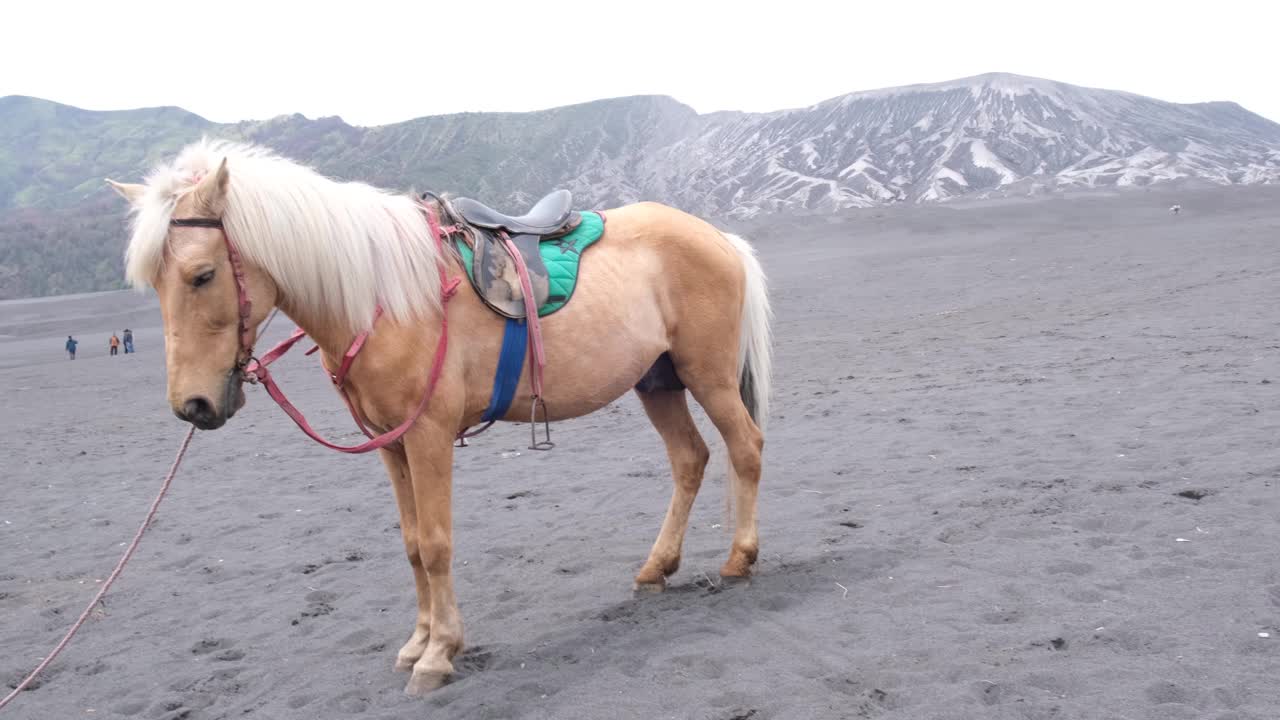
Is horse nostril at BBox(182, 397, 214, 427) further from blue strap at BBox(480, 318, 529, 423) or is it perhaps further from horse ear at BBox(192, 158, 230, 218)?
blue strap at BBox(480, 318, 529, 423)

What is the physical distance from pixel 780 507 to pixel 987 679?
272cm

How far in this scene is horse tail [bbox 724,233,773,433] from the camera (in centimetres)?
464

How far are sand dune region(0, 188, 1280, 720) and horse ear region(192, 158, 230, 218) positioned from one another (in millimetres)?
1983

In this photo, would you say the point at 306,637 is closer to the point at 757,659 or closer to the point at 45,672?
the point at 45,672

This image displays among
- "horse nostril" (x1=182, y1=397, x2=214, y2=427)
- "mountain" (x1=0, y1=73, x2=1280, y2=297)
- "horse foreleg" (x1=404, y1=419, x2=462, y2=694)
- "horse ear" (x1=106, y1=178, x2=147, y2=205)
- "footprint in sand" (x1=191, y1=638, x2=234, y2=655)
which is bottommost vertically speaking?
"footprint in sand" (x1=191, y1=638, x2=234, y2=655)

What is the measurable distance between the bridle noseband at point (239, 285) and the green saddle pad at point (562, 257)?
88cm

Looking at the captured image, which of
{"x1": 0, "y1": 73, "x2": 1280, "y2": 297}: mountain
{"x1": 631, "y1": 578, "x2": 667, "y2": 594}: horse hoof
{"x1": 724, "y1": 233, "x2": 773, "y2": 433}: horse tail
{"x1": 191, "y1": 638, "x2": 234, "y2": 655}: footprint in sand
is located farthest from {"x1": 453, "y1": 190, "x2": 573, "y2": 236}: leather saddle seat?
{"x1": 0, "y1": 73, "x2": 1280, "y2": 297}: mountain

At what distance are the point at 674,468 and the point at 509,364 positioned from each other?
1309 millimetres

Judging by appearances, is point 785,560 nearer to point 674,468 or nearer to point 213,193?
point 674,468

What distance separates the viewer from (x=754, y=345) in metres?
4.68

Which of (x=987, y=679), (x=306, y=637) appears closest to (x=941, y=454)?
(x=987, y=679)

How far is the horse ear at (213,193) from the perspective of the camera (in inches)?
121

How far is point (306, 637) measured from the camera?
4348 millimetres

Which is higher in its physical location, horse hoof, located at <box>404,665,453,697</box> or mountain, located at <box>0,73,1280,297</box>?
mountain, located at <box>0,73,1280,297</box>
